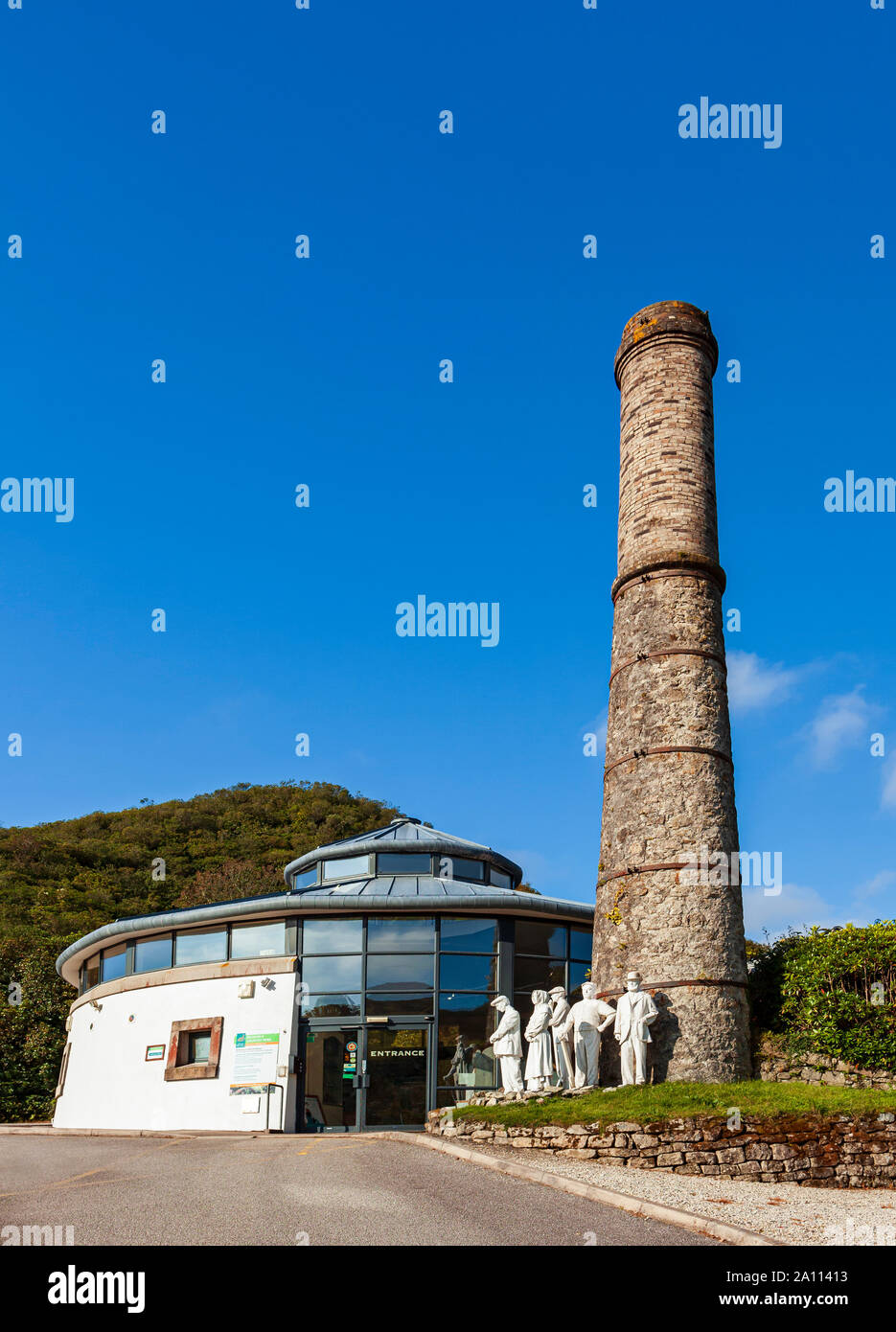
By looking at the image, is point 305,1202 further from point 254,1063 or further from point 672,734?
point 254,1063

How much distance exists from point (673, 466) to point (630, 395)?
Result: 2.00 m

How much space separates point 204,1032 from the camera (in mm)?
21484

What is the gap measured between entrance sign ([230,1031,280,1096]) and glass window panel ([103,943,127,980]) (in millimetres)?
5340

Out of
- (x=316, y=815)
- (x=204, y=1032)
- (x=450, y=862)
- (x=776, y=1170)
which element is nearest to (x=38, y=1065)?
→ (x=204, y=1032)

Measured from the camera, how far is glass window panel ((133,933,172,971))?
23391 mm

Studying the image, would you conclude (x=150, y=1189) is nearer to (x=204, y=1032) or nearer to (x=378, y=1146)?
(x=378, y=1146)

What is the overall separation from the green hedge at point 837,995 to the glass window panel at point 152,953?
12.6 meters

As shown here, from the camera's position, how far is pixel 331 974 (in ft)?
68.9

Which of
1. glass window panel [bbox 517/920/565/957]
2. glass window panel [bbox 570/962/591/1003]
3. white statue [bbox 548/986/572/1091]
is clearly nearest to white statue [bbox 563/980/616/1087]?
white statue [bbox 548/986/572/1091]

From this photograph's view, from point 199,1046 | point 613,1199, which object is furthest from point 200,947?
point 613,1199

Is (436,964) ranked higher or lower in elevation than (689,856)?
lower

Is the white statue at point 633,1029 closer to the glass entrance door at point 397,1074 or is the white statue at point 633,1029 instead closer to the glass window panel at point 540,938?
the glass entrance door at point 397,1074

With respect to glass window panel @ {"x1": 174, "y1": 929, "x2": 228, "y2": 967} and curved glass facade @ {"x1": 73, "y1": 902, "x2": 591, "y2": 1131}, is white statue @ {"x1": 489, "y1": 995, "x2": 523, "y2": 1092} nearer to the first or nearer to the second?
curved glass facade @ {"x1": 73, "y1": 902, "x2": 591, "y2": 1131}

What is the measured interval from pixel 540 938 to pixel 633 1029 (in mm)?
6320
